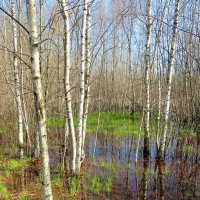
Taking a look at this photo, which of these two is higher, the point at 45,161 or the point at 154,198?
the point at 45,161

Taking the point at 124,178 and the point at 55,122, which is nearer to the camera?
the point at 124,178

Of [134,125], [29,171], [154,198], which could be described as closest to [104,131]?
[134,125]

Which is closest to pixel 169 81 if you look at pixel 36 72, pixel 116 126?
pixel 36 72

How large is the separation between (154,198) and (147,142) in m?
3.25

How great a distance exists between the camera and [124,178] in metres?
6.46

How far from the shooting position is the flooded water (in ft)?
Answer: 17.9

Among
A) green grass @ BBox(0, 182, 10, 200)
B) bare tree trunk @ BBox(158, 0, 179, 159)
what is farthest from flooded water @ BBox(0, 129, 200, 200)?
bare tree trunk @ BBox(158, 0, 179, 159)

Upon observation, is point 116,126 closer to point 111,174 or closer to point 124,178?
point 111,174

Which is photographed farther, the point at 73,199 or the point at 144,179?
the point at 144,179

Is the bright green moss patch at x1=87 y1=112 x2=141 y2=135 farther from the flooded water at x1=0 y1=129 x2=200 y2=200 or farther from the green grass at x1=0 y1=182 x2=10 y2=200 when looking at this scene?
the green grass at x1=0 y1=182 x2=10 y2=200

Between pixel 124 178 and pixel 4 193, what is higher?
pixel 4 193

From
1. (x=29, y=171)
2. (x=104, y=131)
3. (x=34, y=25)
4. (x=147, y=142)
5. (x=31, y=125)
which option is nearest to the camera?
(x=34, y=25)

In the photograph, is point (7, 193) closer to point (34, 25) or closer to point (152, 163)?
point (34, 25)

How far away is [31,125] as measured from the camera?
10211mm
